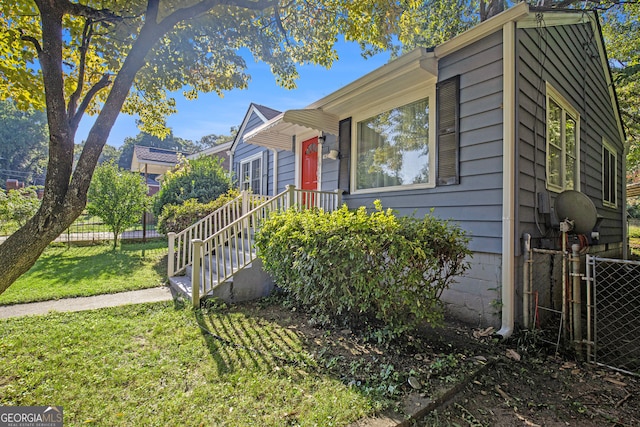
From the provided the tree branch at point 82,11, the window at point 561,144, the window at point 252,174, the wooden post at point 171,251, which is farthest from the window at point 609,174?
the tree branch at point 82,11

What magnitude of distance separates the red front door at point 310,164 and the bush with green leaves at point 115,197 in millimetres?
5680

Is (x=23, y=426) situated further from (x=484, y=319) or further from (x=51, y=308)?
(x=484, y=319)

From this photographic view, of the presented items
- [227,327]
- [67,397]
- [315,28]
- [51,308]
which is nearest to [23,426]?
[67,397]

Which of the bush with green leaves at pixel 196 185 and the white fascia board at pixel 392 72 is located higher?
the white fascia board at pixel 392 72

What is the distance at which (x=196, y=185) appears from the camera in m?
8.84

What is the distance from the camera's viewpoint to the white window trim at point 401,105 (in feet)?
13.6

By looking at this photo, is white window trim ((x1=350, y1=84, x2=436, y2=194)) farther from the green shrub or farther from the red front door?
the green shrub

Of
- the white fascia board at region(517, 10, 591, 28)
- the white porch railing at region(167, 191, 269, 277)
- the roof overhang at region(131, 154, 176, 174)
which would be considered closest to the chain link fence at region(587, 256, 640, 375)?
the white fascia board at region(517, 10, 591, 28)

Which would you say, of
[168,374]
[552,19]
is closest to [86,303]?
[168,374]

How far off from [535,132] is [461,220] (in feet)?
4.81

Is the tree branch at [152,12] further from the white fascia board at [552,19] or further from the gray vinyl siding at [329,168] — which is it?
the white fascia board at [552,19]

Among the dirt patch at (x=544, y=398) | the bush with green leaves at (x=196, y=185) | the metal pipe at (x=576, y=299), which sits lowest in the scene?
the dirt patch at (x=544, y=398)

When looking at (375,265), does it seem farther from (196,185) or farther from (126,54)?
(196,185)

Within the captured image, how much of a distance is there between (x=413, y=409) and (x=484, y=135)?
10.0 ft
